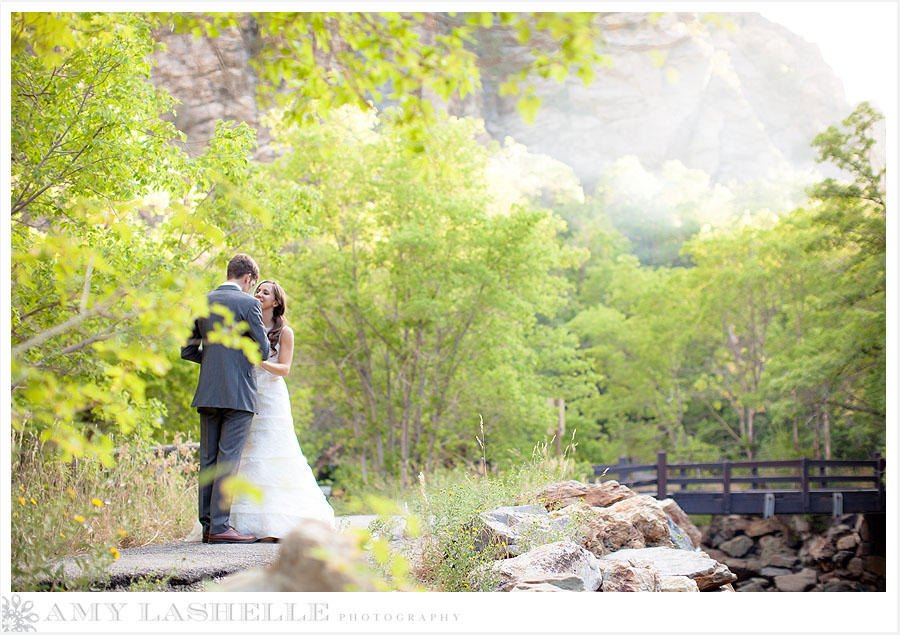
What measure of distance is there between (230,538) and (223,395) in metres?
0.84

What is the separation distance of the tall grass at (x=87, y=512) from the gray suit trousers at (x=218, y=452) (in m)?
0.50

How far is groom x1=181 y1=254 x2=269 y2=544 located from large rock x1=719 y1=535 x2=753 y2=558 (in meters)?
15.5

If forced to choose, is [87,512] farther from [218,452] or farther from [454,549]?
[454,549]

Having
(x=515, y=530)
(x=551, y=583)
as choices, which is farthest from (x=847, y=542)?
Result: (x=551, y=583)

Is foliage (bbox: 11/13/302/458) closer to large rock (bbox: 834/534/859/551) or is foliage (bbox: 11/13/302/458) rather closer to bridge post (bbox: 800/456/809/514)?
bridge post (bbox: 800/456/809/514)

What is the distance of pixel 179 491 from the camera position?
5531mm

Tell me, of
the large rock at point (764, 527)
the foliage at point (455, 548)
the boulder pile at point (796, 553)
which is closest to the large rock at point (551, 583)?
the foliage at point (455, 548)

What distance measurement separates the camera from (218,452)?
421 centimetres

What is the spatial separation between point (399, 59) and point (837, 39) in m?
3.37

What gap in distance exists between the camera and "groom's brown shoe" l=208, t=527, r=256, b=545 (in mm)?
4191

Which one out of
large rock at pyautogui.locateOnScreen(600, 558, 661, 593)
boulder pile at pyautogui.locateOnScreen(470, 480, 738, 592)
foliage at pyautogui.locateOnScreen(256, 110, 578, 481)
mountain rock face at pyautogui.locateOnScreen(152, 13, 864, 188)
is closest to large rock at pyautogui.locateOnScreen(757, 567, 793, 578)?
foliage at pyautogui.locateOnScreen(256, 110, 578, 481)

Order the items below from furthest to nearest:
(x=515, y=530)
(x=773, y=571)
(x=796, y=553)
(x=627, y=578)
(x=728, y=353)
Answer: (x=728, y=353), (x=796, y=553), (x=773, y=571), (x=515, y=530), (x=627, y=578)

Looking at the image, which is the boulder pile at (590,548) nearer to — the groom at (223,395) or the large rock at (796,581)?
the groom at (223,395)

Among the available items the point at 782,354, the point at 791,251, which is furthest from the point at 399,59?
the point at 791,251
